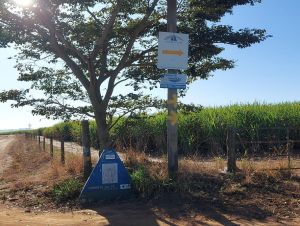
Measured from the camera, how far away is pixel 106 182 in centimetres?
1062

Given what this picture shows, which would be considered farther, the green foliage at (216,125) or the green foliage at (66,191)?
the green foliage at (216,125)

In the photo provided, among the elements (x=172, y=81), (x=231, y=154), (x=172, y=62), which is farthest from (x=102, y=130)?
(x=231, y=154)

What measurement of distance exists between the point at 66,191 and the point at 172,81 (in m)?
3.35

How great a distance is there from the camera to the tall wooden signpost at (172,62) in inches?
437

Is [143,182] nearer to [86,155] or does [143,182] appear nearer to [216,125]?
[86,155]

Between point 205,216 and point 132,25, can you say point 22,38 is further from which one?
point 205,216

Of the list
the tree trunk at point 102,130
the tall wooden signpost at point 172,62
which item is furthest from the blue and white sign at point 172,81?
the tree trunk at point 102,130

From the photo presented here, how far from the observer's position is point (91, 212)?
32.3 ft

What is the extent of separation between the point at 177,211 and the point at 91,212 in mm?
1682

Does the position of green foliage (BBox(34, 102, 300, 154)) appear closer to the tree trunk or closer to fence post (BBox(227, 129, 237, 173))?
the tree trunk

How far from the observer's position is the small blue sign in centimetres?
1055

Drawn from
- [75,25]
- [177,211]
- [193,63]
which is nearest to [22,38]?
[75,25]

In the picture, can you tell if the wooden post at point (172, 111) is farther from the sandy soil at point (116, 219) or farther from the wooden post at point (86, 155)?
the wooden post at point (86, 155)

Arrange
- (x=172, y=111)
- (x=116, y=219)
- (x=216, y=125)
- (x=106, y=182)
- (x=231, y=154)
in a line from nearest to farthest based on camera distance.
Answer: (x=116, y=219) < (x=106, y=182) < (x=172, y=111) < (x=231, y=154) < (x=216, y=125)
